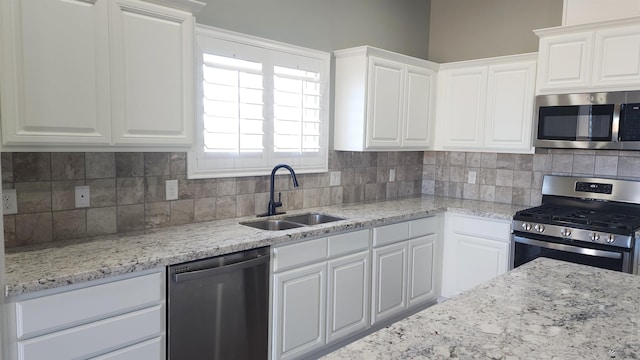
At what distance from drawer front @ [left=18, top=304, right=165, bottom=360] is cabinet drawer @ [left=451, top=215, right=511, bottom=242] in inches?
104

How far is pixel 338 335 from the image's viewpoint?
3.08 metres

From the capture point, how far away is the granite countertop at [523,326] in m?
1.22

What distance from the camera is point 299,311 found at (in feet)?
9.14

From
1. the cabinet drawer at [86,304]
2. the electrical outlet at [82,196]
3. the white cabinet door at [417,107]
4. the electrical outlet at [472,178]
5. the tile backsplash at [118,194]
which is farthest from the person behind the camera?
the electrical outlet at [472,178]

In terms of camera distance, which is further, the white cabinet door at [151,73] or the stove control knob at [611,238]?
the stove control knob at [611,238]

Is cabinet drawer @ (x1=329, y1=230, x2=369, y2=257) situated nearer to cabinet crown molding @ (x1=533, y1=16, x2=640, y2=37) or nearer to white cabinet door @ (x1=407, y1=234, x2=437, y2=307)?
white cabinet door @ (x1=407, y1=234, x2=437, y2=307)

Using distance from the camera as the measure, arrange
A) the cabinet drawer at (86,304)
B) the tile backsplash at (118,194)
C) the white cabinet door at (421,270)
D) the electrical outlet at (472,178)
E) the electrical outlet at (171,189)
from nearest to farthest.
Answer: the cabinet drawer at (86,304)
the tile backsplash at (118,194)
the electrical outlet at (171,189)
the white cabinet door at (421,270)
the electrical outlet at (472,178)

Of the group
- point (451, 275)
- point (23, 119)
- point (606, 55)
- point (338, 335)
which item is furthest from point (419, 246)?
point (23, 119)

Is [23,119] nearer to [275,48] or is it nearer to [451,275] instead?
[275,48]

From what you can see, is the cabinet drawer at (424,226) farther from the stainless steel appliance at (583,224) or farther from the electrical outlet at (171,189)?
Answer: the electrical outlet at (171,189)

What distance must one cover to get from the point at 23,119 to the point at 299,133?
1932 millimetres

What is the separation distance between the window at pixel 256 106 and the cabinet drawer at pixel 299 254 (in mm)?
719

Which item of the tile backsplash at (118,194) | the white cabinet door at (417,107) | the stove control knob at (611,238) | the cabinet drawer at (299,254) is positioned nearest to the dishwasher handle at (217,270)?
the cabinet drawer at (299,254)

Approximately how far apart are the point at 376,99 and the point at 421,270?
149 centimetres
